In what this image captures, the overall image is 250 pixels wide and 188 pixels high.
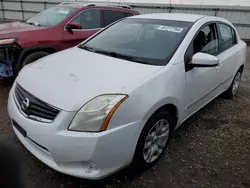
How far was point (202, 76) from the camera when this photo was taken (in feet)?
9.60

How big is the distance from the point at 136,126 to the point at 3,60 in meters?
3.30

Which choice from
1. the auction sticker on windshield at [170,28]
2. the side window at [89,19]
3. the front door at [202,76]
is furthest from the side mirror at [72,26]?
the front door at [202,76]

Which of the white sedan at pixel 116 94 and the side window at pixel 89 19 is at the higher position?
the side window at pixel 89 19

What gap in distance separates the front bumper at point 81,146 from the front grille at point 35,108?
6 cm

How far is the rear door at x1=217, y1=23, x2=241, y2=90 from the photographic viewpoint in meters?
3.50

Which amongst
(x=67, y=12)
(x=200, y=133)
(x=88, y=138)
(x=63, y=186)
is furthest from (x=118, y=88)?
(x=67, y=12)

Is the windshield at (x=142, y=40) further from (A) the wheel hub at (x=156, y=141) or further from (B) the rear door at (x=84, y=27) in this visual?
(B) the rear door at (x=84, y=27)

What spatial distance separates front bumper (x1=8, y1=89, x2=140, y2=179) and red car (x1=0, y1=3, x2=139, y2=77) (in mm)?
2594

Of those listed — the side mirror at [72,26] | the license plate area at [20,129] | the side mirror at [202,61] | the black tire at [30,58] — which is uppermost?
the side mirror at [72,26]

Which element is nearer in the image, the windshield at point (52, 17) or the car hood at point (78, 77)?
the car hood at point (78, 77)

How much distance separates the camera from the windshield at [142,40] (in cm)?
267

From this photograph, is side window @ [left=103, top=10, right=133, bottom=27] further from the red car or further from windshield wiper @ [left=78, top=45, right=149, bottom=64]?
windshield wiper @ [left=78, top=45, right=149, bottom=64]

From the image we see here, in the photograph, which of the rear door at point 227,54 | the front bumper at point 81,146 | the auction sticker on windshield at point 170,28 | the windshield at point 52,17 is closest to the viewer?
the front bumper at point 81,146

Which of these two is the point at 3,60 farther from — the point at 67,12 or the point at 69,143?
the point at 69,143
